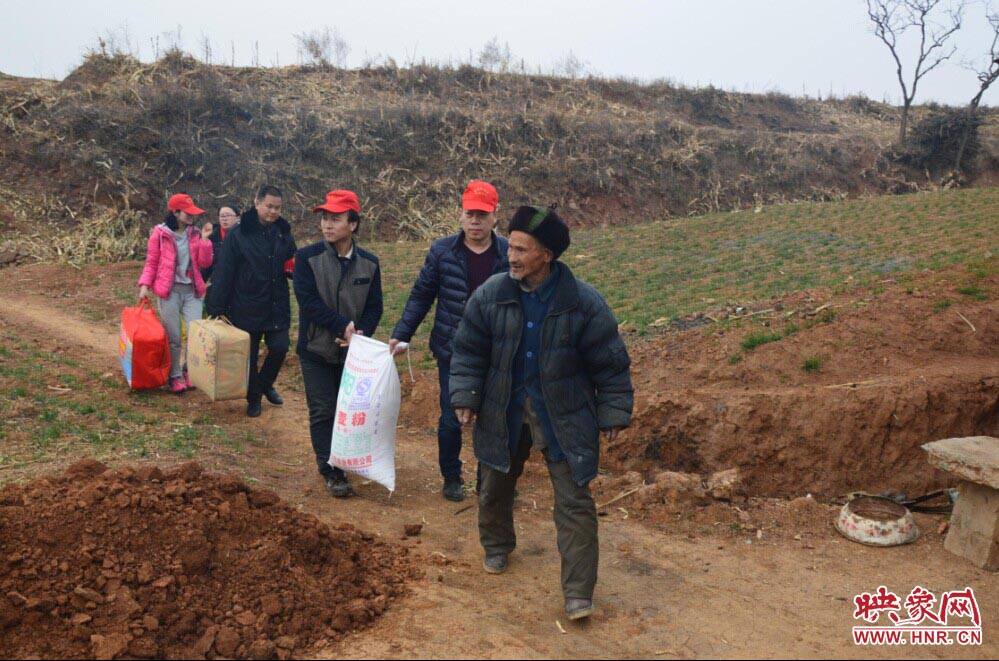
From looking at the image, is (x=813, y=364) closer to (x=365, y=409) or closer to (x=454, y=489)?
(x=454, y=489)

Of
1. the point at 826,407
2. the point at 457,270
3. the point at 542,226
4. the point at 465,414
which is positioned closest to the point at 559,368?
the point at 465,414

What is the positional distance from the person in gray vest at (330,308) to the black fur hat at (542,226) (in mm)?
1837

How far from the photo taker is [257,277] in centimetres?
691

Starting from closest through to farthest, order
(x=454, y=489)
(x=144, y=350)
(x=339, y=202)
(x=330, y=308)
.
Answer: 1. (x=339, y=202)
2. (x=330, y=308)
3. (x=454, y=489)
4. (x=144, y=350)

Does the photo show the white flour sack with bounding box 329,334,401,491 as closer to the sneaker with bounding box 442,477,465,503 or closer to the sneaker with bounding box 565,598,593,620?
the sneaker with bounding box 442,477,465,503

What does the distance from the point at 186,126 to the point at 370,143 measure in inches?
195

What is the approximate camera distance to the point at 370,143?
23.5m

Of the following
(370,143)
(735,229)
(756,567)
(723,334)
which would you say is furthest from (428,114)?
(756,567)

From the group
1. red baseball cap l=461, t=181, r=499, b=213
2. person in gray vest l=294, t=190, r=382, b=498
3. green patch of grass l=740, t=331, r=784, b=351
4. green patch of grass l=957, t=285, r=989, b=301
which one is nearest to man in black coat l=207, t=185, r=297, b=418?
person in gray vest l=294, t=190, r=382, b=498

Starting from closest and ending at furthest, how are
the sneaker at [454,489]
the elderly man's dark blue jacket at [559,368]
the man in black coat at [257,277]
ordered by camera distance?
1. the elderly man's dark blue jacket at [559,368]
2. the sneaker at [454,489]
3. the man in black coat at [257,277]

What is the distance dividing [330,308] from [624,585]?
8.70 feet

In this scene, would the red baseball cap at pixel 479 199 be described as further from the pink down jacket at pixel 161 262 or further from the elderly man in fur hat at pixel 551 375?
the pink down jacket at pixel 161 262

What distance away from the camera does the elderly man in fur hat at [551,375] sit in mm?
4051

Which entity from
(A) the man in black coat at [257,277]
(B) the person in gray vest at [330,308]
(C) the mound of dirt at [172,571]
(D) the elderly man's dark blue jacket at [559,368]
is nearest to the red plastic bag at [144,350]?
(A) the man in black coat at [257,277]
